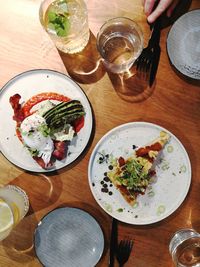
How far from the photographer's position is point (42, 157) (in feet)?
6.63

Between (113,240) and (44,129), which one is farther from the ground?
(44,129)

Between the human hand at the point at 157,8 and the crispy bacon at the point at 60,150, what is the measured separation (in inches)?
22.8

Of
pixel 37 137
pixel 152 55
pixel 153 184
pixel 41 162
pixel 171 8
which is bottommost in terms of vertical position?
pixel 153 184

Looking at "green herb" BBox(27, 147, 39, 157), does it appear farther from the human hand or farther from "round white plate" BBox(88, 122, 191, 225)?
the human hand

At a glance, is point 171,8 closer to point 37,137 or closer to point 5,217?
point 37,137

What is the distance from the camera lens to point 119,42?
81.7 inches

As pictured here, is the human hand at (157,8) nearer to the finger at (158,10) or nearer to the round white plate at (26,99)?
the finger at (158,10)

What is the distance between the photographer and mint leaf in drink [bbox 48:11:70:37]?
1.98m

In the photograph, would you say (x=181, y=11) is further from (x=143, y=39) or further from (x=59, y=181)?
(x=59, y=181)

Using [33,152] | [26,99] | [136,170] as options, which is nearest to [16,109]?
[26,99]

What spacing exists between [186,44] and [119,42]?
0.26m

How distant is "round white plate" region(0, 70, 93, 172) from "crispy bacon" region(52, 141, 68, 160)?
0.02 m

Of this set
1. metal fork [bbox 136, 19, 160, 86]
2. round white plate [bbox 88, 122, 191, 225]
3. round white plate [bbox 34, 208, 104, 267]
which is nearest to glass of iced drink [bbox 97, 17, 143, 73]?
metal fork [bbox 136, 19, 160, 86]

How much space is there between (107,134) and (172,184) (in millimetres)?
312
